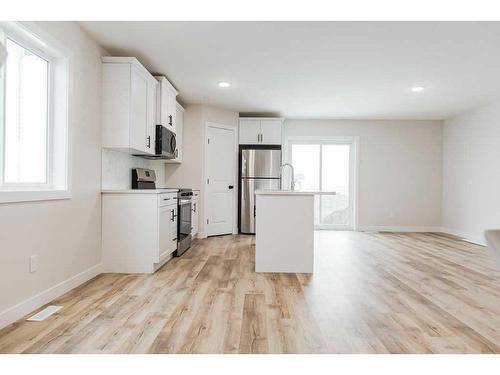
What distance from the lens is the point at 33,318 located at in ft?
7.43

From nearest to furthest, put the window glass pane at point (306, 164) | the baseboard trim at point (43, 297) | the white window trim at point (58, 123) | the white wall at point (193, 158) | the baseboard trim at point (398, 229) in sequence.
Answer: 1. the baseboard trim at point (43, 297)
2. the white window trim at point (58, 123)
3. the white wall at point (193, 158)
4. the baseboard trim at point (398, 229)
5. the window glass pane at point (306, 164)

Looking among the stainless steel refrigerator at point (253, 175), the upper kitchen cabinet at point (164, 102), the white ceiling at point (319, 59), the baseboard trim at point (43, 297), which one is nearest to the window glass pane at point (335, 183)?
the stainless steel refrigerator at point (253, 175)

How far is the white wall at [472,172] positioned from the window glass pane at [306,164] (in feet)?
8.68

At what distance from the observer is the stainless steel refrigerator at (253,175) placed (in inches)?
255

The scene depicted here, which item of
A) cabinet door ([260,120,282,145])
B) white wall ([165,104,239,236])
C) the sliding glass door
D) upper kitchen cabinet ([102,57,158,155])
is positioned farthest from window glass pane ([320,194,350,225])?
upper kitchen cabinet ([102,57,158,155])

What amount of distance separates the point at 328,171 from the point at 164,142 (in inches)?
160

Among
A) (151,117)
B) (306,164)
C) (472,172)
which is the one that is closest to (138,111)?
(151,117)

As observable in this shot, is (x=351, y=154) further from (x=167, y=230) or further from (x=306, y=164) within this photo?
(x=167, y=230)

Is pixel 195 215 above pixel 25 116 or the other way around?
the other way around

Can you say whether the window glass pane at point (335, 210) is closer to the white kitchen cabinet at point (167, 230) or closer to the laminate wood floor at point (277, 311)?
the laminate wood floor at point (277, 311)

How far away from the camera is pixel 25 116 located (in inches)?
99.8

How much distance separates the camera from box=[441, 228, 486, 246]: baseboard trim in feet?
18.9

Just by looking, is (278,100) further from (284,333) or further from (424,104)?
(284,333)
